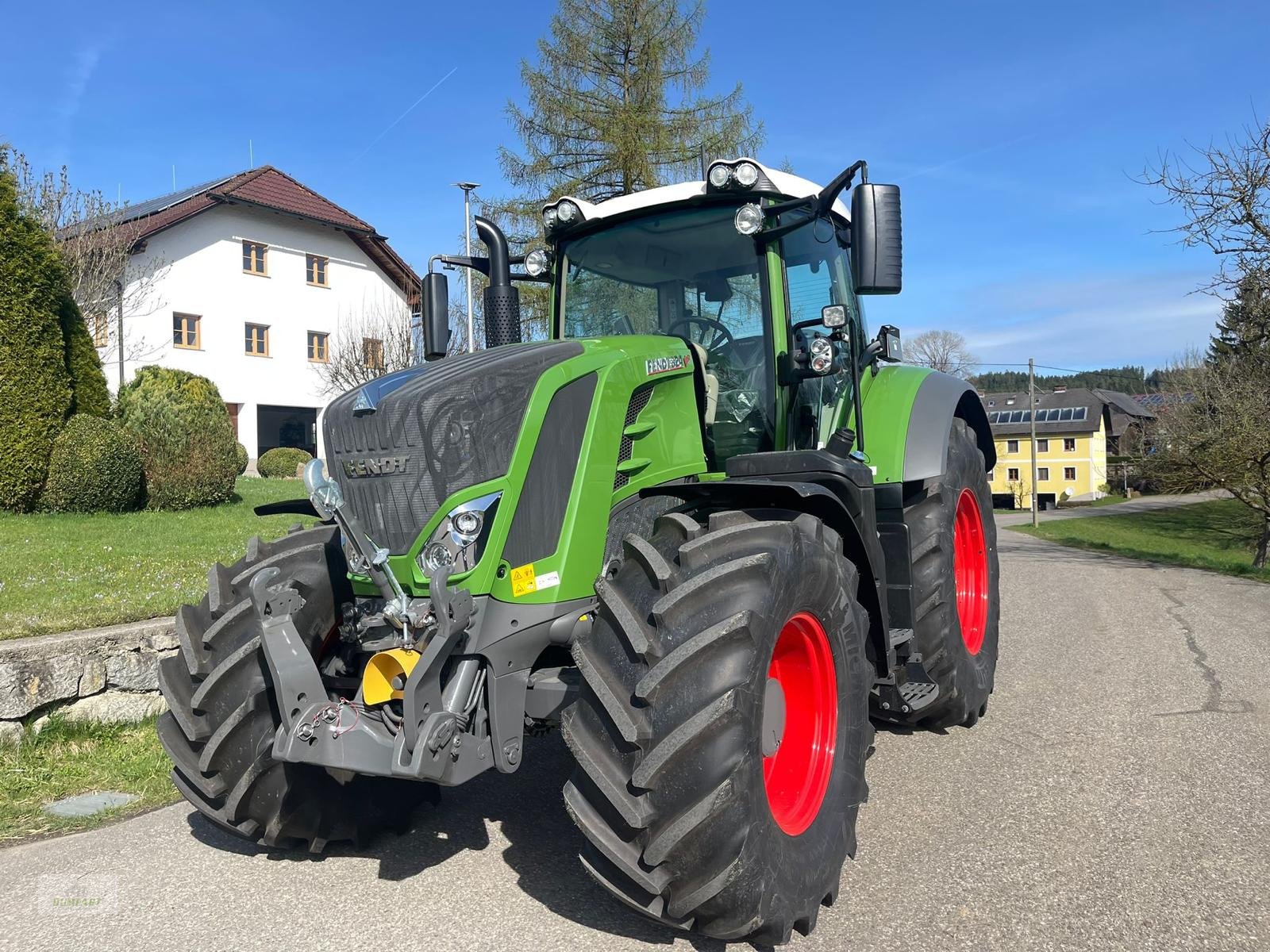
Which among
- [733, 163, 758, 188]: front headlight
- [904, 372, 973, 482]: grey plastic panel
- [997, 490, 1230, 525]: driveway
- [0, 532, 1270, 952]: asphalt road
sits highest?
[733, 163, 758, 188]: front headlight

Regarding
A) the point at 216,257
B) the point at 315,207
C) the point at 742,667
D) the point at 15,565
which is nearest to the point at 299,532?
the point at 742,667

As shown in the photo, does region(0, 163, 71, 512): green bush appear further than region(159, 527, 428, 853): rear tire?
Yes

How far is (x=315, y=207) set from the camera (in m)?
30.7

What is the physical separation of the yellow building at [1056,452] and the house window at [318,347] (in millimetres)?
46639

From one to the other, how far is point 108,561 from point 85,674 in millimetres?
3237

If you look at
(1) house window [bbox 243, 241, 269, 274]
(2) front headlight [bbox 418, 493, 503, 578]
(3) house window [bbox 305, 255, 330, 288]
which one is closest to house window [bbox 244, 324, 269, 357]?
(1) house window [bbox 243, 241, 269, 274]

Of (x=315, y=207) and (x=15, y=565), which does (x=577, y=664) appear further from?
(x=315, y=207)

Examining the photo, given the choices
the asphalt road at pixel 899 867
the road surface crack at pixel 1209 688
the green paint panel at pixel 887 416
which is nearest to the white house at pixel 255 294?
the road surface crack at pixel 1209 688

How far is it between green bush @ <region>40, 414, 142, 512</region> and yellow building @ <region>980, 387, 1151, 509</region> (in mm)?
59763

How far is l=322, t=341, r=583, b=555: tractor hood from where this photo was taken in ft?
10.3

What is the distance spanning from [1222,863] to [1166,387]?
3393cm

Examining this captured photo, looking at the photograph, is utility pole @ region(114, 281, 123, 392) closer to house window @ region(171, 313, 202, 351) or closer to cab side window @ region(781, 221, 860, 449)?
house window @ region(171, 313, 202, 351)

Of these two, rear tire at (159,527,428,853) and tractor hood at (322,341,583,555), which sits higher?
tractor hood at (322,341,583,555)

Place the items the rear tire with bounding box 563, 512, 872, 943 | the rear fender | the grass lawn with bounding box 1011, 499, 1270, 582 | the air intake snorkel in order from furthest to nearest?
the grass lawn with bounding box 1011, 499, 1270, 582
the air intake snorkel
the rear fender
the rear tire with bounding box 563, 512, 872, 943
